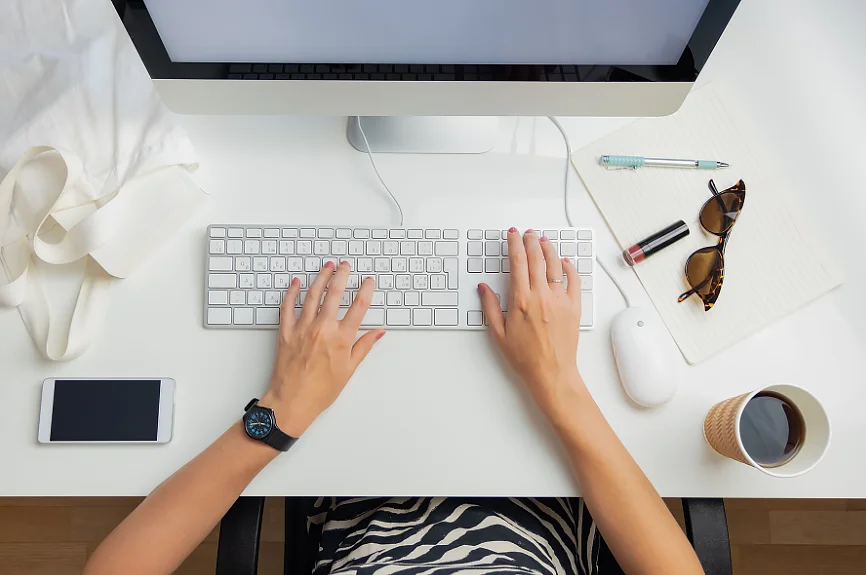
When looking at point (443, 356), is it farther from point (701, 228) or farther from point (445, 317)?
point (701, 228)

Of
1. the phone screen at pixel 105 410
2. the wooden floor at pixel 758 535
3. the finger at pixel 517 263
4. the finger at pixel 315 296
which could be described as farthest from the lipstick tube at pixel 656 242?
the wooden floor at pixel 758 535

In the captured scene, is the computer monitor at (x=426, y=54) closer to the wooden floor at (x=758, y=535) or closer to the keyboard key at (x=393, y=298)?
the keyboard key at (x=393, y=298)

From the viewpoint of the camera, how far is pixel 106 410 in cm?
67

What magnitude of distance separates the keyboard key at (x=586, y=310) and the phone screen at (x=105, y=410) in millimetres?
482

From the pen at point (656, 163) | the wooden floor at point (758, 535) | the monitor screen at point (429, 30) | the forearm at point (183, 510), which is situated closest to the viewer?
the monitor screen at point (429, 30)

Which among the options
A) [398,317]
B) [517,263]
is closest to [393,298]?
[398,317]

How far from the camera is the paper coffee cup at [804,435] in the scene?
1.96 ft

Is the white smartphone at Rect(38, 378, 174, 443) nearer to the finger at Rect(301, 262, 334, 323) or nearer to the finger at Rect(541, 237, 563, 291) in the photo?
the finger at Rect(301, 262, 334, 323)

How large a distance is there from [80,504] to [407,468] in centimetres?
90

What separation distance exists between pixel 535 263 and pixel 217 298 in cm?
36

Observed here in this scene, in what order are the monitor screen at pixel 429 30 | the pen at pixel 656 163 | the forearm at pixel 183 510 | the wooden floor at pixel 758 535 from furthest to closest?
the wooden floor at pixel 758 535
the pen at pixel 656 163
the forearm at pixel 183 510
the monitor screen at pixel 429 30

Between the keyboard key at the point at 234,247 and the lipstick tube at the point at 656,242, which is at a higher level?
the keyboard key at the point at 234,247

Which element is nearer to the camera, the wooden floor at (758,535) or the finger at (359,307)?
the finger at (359,307)

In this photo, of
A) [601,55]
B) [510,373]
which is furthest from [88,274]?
[601,55]
